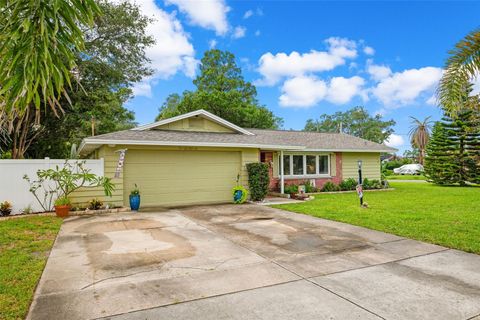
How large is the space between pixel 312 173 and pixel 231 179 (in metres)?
5.69

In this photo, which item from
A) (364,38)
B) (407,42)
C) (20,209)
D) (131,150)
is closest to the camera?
(20,209)

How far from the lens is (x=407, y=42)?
16.0m

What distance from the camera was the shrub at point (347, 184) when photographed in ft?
54.1

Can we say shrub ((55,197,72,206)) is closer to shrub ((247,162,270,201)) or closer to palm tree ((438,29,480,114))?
shrub ((247,162,270,201))

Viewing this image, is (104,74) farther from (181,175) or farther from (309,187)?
(309,187)

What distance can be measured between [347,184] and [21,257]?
15.2 metres

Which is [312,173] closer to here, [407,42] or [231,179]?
[231,179]

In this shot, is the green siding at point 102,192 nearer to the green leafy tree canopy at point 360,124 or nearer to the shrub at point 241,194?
the shrub at point 241,194

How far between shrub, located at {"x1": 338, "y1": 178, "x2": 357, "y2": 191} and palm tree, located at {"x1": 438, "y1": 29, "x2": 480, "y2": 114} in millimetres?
10457

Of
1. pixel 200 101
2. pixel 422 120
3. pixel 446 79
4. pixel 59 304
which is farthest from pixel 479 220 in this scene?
pixel 422 120

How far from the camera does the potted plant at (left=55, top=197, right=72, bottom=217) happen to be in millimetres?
8727

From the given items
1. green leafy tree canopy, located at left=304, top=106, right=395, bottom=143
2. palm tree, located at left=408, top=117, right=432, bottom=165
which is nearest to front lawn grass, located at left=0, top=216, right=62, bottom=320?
palm tree, located at left=408, top=117, right=432, bottom=165

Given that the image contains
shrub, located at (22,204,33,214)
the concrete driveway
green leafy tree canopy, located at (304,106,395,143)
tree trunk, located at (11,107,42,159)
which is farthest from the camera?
green leafy tree canopy, located at (304,106,395,143)

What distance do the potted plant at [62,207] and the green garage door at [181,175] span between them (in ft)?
6.62
